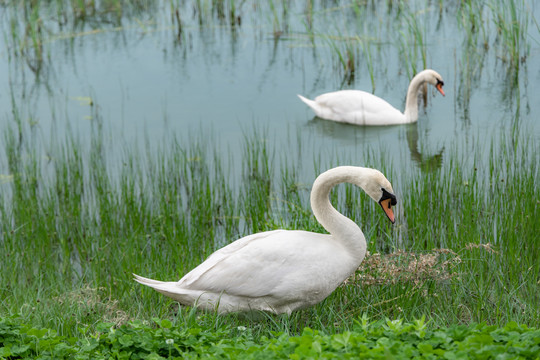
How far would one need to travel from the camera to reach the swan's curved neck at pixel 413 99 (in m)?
8.95

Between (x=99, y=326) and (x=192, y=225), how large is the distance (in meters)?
2.62

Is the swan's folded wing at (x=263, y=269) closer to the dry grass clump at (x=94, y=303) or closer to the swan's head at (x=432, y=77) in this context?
the dry grass clump at (x=94, y=303)

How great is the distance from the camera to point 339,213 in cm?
433

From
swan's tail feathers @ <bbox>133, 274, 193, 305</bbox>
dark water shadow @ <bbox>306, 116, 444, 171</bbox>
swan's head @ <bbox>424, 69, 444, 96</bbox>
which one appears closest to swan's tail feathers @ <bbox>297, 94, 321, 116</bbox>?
dark water shadow @ <bbox>306, 116, 444, 171</bbox>

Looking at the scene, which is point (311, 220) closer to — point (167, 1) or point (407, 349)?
point (407, 349)

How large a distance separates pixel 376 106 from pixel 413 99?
0.51 metres

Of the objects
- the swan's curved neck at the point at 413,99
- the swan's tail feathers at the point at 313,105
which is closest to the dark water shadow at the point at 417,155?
the swan's curved neck at the point at 413,99

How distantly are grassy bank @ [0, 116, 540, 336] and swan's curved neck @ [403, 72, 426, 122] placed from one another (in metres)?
1.53

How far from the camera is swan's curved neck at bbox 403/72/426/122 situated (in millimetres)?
8953

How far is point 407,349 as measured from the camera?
114 inches

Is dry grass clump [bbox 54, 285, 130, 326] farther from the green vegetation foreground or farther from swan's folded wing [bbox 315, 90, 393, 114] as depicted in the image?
swan's folded wing [bbox 315, 90, 393, 114]

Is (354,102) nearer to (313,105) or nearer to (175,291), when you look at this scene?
(313,105)

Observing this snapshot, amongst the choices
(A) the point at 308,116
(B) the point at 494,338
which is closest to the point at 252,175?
(A) the point at 308,116

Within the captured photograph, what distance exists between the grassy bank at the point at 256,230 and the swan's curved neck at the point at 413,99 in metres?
1.53
